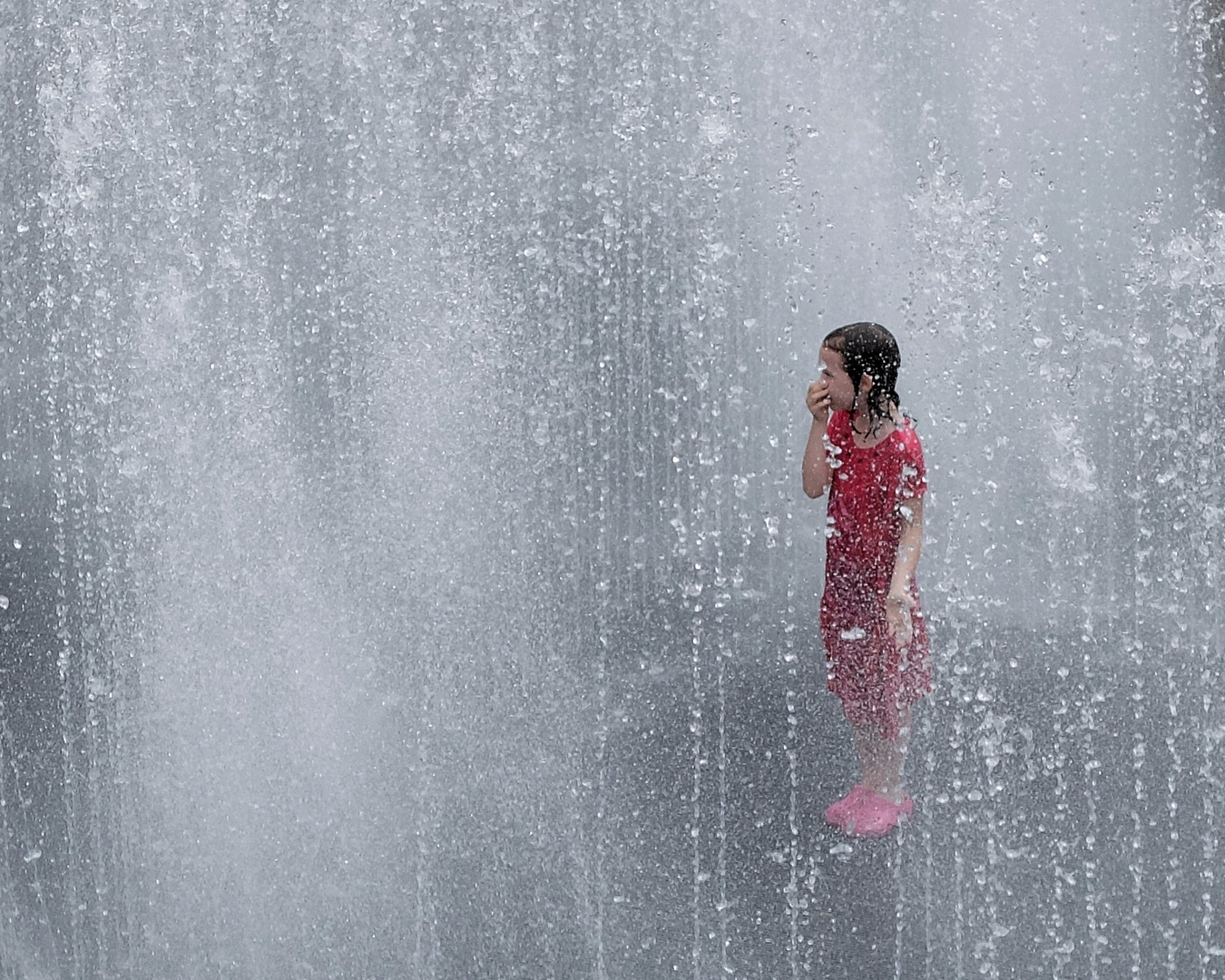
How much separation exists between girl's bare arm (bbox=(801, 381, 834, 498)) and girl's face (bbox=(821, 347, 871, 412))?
0.03 m

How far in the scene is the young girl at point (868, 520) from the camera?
336 centimetres

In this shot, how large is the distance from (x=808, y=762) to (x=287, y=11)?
3011mm

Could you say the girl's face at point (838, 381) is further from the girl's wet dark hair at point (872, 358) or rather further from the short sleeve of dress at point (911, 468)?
the short sleeve of dress at point (911, 468)

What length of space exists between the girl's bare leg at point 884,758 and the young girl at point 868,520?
1.9 inches

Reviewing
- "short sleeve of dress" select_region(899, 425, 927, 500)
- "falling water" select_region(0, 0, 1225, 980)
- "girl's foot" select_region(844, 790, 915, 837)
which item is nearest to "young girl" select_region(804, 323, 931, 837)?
"short sleeve of dress" select_region(899, 425, 927, 500)

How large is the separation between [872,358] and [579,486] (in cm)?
324

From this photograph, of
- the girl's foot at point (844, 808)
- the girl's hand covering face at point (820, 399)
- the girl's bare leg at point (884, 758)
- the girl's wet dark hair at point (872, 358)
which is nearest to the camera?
the girl's wet dark hair at point (872, 358)

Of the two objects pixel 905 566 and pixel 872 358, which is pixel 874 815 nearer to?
pixel 905 566

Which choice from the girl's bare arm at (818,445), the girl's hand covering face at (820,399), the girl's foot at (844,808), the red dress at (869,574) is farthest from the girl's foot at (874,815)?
the girl's hand covering face at (820,399)

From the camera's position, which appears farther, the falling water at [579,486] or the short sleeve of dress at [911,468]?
the falling water at [579,486]

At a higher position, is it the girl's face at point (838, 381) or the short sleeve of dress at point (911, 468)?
the girl's face at point (838, 381)

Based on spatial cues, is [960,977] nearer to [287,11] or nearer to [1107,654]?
[1107,654]

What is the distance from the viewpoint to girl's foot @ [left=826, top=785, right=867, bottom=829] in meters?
3.83

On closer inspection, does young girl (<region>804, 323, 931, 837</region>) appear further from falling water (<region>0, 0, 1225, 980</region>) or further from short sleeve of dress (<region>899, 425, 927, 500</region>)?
falling water (<region>0, 0, 1225, 980</region>)
